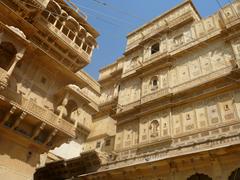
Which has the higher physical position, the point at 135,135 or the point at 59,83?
the point at 59,83

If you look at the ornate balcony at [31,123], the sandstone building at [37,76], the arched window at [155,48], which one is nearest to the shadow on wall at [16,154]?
the sandstone building at [37,76]

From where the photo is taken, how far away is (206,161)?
35.3 ft

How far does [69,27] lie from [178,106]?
1012 cm

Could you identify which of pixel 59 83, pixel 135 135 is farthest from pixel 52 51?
pixel 135 135

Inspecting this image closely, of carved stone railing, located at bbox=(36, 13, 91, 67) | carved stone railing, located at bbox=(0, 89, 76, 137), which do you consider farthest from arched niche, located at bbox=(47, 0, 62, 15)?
carved stone railing, located at bbox=(0, 89, 76, 137)

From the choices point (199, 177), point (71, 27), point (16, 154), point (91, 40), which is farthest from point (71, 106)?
point (199, 177)

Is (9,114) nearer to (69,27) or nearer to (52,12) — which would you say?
(52,12)

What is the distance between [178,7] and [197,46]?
665 cm

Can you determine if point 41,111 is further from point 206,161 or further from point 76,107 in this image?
point 206,161

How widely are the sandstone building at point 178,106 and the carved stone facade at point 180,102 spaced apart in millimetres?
45

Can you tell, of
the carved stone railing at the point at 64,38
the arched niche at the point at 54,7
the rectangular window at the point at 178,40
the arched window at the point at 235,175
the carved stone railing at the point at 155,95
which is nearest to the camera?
the arched window at the point at 235,175

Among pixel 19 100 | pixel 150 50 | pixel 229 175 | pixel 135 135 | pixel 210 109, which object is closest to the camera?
pixel 229 175

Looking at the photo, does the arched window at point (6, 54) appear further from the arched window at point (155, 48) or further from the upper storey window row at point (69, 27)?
the arched window at point (155, 48)

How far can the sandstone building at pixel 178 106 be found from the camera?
36.6 ft
